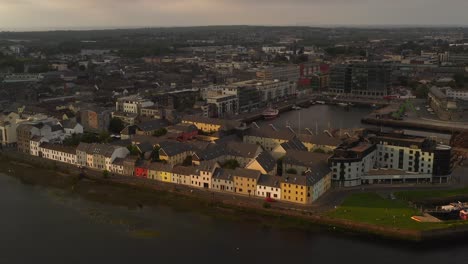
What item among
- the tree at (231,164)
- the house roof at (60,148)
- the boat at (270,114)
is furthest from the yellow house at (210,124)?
the boat at (270,114)

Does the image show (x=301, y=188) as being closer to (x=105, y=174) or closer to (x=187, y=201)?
(x=187, y=201)

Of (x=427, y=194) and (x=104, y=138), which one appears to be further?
(x=104, y=138)

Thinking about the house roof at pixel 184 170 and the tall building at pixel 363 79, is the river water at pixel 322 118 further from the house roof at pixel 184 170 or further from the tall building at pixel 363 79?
the house roof at pixel 184 170

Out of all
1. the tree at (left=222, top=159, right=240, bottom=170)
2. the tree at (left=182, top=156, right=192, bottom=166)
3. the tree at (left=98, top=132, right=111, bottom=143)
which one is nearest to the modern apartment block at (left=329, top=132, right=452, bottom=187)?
the tree at (left=222, top=159, right=240, bottom=170)

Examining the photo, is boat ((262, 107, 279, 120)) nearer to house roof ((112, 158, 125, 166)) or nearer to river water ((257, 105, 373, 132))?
river water ((257, 105, 373, 132))

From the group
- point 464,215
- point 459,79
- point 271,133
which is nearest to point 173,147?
point 271,133

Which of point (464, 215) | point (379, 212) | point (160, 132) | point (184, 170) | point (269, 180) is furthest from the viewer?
point (160, 132)

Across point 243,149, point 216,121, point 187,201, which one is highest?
point 216,121
